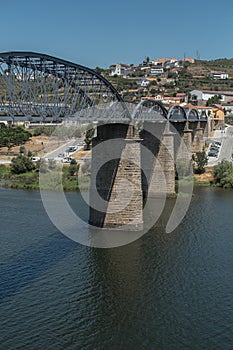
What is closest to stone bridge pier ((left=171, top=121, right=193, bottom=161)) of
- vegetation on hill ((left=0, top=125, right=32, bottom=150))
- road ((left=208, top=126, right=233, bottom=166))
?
road ((left=208, top=126, right=233, bottom=166))

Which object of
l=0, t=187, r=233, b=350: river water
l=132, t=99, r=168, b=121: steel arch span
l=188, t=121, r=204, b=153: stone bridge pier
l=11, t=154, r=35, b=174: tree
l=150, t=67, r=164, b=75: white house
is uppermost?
l=150, t=67, r=164, b=75: white house

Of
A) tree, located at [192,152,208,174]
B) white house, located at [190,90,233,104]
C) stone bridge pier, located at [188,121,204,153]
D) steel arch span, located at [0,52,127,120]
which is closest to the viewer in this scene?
steel arch span, located at [0,52,127,120]

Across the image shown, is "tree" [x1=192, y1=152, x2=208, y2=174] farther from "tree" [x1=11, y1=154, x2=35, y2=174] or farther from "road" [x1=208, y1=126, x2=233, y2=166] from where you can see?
"tree" [x1=11, y1=154, x2=35, y2=174]

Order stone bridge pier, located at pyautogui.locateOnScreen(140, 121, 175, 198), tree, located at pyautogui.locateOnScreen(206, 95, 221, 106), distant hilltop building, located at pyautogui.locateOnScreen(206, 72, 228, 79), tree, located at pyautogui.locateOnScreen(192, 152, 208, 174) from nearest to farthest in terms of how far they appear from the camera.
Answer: stone bridge pier, located at pyautogui.locateOnScreen(140, 121, 175, 198) → tree, located at pyautogui.locateOnScreen(192, 152, 208, 174) → tree, located at pyautogui.locateOnScreen(206, 95, 221, 106) → distant hilltop building, located at pyautogui.locateOnScreen(206, 72, 228, 79)

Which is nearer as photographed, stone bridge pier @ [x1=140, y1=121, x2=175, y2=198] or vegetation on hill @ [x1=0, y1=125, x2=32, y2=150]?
stone bridge pier @ [x1=140, y1=121, x2=175, y2=198]

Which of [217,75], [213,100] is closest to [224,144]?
[213,100]

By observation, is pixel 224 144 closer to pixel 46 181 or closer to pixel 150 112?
pixel 150 112
